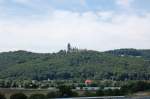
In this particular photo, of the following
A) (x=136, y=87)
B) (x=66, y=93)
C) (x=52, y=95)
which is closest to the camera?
(x=52, y=95)

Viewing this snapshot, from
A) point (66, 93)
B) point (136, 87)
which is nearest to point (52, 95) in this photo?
point (66, 93)

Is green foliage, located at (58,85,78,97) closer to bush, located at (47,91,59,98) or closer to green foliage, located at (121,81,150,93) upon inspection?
bush, located at (47,91,59,98)

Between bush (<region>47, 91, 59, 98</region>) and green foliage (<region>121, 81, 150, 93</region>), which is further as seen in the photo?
green foliage (<region>121, 81, 150, 93</region>)

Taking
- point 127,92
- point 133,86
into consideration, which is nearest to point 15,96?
point 127,92

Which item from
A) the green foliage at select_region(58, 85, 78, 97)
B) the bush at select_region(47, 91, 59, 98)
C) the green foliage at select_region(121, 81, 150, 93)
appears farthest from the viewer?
the green foliage at select_region(121, 81, 150, 93)

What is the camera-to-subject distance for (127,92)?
474 ft

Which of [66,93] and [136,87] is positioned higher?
[136,87]

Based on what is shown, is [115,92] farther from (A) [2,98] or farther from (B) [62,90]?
(A) [2,98]

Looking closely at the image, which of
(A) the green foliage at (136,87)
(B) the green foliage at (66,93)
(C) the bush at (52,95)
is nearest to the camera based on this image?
(C) the bush at (52,95)

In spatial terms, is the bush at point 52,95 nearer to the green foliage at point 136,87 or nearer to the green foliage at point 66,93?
the green foliage at point 66,93

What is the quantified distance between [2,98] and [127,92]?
5642 centimetres

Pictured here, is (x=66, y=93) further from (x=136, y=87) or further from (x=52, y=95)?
(x=136, y=87)

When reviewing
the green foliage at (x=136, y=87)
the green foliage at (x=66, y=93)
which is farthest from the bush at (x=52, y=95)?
the green foliage at (x=136, y=87)

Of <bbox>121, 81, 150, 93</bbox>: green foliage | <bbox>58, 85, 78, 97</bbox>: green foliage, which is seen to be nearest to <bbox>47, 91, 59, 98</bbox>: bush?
<bbox>58, 85, 78, 97</bbox>: green foliage
